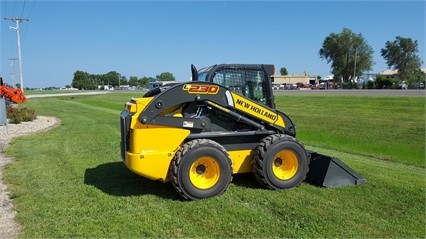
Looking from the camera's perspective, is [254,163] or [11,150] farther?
[11,150]

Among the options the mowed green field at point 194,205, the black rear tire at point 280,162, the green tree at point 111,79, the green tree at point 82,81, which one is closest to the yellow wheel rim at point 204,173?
the mowed green field at point 194,205

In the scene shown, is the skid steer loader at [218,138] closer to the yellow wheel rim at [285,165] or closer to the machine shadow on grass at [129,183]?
the yellow wheel rim at [285,165]

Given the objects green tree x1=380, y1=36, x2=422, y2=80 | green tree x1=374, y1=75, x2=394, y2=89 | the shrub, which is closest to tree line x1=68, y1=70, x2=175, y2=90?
green tree x1=380, y1=36, x2=422, y2=80

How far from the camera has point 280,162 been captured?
6320 mm

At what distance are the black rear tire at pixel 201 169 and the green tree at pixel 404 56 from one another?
9710 cm

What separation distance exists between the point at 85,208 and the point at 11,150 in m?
6.17

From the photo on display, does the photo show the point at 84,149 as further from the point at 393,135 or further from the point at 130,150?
the point at 393,135

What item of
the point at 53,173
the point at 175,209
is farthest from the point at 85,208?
the point at 53,173

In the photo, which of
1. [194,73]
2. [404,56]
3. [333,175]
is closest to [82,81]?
[404,56]

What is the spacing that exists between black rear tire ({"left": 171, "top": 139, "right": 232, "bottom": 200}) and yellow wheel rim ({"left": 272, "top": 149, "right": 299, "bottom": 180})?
0.91 metres

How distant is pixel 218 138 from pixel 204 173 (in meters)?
0.63

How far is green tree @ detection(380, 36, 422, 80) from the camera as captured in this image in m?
92.1

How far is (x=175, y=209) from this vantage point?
520cm

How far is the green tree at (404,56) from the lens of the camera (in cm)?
9212
